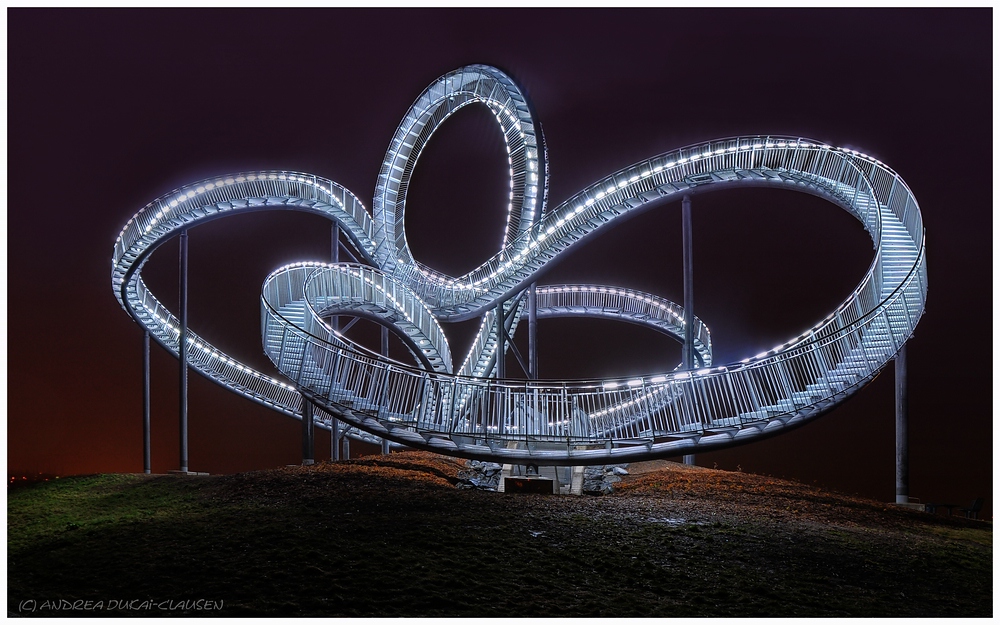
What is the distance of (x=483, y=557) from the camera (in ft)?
35.2

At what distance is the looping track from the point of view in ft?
49.5

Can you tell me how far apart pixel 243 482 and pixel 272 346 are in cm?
246

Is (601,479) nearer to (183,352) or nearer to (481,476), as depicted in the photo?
(481,476)

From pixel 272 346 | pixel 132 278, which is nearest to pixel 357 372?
pixel 272 346

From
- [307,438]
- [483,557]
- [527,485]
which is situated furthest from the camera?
[307,438]

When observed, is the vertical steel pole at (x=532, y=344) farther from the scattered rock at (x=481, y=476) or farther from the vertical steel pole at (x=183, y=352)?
the vertical steel pole at (x=183, y=352)

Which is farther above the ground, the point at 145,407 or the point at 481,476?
the point at 145,407

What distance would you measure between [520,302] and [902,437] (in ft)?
37.5

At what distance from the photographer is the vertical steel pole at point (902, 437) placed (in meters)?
17.0

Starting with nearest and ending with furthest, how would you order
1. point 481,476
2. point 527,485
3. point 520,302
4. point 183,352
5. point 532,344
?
point 527,485 < point 481,476 < point 532,344 < point 183,352 < point 520,302

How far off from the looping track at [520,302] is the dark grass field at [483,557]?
1193 mm

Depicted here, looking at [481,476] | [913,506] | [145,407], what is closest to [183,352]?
[145,407]

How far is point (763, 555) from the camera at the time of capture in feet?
37.0

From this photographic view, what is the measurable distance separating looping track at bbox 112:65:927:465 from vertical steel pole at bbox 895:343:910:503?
61.9 inches
